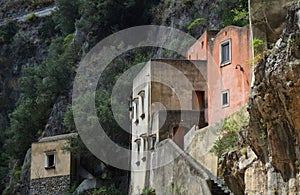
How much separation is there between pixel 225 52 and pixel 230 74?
1320 millimetres

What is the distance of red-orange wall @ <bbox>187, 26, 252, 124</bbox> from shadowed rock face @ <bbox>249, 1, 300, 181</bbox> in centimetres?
1053

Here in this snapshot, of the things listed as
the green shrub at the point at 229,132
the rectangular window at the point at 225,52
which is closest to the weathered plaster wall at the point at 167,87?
the rectangular window at the point at 225,52

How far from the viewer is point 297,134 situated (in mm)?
15008

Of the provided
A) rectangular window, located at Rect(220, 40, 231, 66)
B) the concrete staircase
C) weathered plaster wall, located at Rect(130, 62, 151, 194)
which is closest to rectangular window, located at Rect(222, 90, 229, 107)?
rectangular window, located at Rect(220, 40, 231, 66)

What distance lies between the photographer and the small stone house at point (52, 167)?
43375mm

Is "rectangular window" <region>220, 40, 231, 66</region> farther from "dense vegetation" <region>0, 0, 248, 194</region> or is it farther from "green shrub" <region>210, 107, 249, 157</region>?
"dense vegetation" <region>0, 0, 248, 194</region>

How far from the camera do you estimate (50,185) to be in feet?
143

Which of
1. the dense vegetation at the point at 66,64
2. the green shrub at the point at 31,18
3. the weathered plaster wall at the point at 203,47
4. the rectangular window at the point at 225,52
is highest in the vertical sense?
the green shrub at the point at 31,18

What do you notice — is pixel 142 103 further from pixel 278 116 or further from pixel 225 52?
pixel 278 116

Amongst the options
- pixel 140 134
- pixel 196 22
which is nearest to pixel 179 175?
pixel 140 134

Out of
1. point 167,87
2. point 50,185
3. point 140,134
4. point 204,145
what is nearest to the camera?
point 204,145

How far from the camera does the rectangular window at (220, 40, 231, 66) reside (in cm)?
2899

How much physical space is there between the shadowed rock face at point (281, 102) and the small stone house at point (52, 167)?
2774cm

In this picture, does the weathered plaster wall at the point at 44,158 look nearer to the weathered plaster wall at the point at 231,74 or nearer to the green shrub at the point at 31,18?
the weathered plaster wall at the point at 231,74
